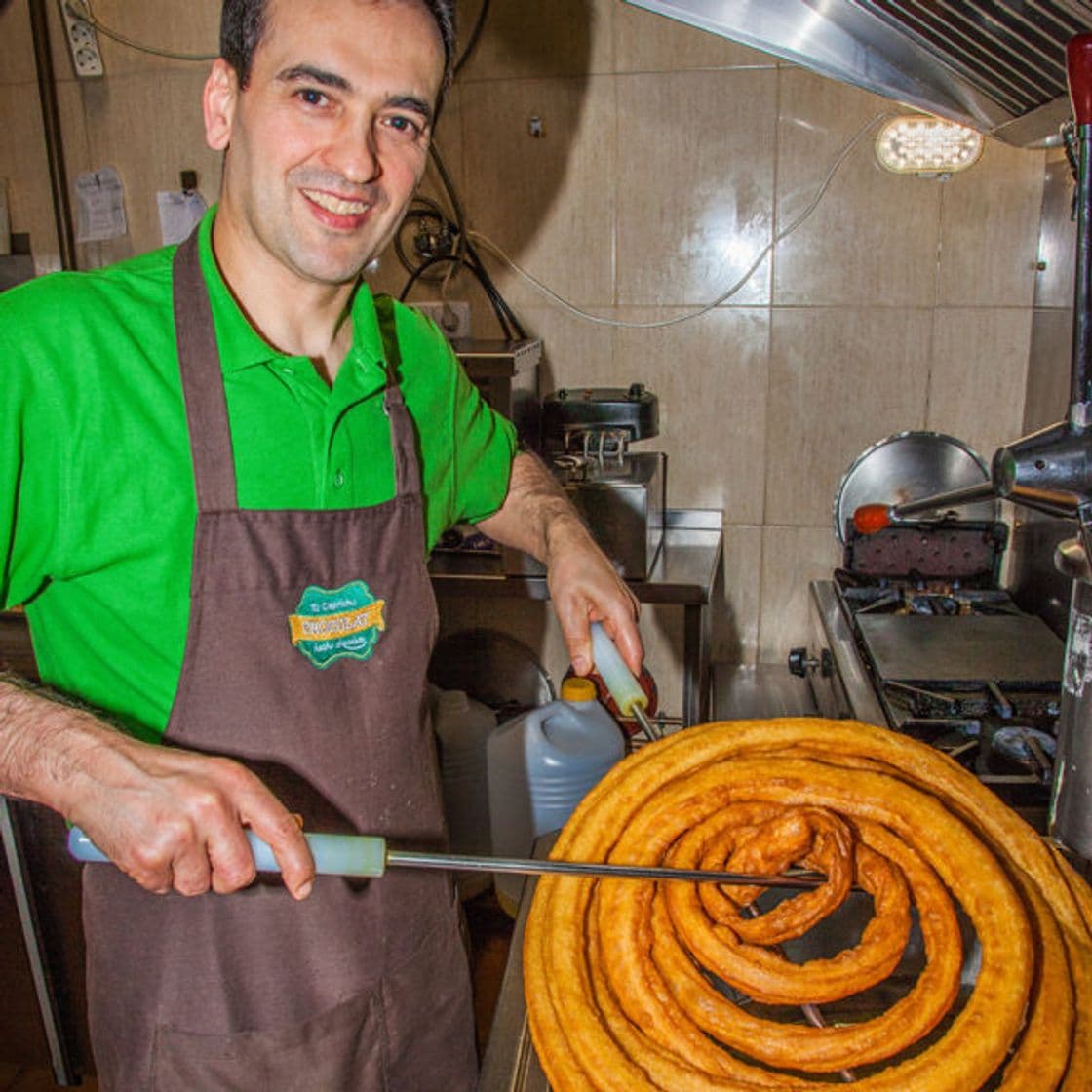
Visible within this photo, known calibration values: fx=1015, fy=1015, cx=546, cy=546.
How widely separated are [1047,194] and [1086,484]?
1.85 metres

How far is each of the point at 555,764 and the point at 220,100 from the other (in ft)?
5.15

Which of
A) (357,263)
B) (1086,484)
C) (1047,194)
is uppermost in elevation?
(1047,194)

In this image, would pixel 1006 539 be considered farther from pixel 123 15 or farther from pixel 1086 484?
pixel 123 15

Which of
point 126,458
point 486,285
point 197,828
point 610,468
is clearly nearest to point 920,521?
point 610,468

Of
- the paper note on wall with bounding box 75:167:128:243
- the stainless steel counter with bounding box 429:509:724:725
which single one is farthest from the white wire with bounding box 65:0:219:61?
the stainless steel counter with bounding box 429:509:724:725

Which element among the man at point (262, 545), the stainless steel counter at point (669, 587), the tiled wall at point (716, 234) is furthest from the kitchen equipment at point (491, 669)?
the man at point (262, 545)

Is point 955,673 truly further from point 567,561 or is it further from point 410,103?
point 410,103

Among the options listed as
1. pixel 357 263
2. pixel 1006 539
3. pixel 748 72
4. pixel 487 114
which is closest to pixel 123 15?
pixel 487 114

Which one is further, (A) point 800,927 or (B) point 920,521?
(B) point 920,521

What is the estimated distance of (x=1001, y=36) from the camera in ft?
4.54

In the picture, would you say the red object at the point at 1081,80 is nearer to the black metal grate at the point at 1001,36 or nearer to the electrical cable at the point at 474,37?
the black metal grate at the point at 1001,36

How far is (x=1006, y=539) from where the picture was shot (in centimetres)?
240

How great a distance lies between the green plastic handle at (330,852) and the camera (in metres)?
0.82

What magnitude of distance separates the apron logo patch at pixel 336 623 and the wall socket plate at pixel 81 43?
2.29 m
